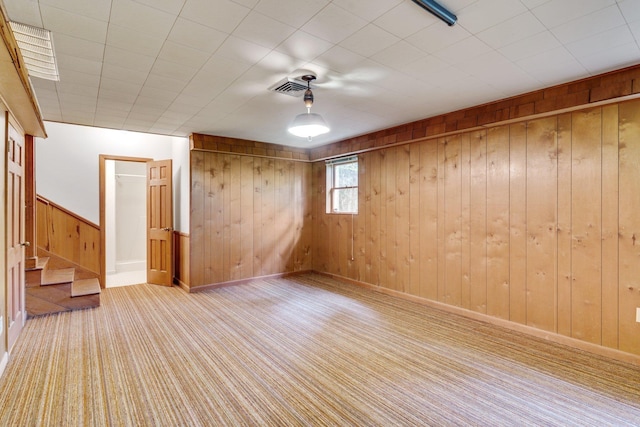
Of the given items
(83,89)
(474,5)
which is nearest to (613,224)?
(474,5)

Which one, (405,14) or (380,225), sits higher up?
(405,14)

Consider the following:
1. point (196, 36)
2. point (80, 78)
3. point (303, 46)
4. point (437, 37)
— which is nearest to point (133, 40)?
A: point (196, 36)

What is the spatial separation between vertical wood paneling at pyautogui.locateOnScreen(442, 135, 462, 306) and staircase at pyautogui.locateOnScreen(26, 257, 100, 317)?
14.8ft

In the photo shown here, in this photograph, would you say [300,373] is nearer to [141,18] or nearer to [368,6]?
[368,6]

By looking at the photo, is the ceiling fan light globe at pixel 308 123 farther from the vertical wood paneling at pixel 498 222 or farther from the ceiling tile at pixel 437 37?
the vertical wood paneling at pixel 498 222

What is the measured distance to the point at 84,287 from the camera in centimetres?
442

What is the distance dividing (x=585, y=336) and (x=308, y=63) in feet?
11.3

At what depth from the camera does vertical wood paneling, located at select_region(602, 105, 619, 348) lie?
277 centimetres

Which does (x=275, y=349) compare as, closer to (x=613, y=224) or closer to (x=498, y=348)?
(x=498, y=348)

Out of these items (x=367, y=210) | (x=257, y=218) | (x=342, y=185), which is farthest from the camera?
(x=342, y=185)

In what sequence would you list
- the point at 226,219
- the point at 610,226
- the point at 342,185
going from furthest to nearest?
1. the point at 342,185
2. the point at 226,219
3. the point at 610,226

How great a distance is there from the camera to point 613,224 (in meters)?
2.79

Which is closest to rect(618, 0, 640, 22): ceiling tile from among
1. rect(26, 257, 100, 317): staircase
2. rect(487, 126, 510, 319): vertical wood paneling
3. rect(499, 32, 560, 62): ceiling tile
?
rect(499, 32, 560, 62): ceiling tile

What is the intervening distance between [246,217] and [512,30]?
4418 mm
